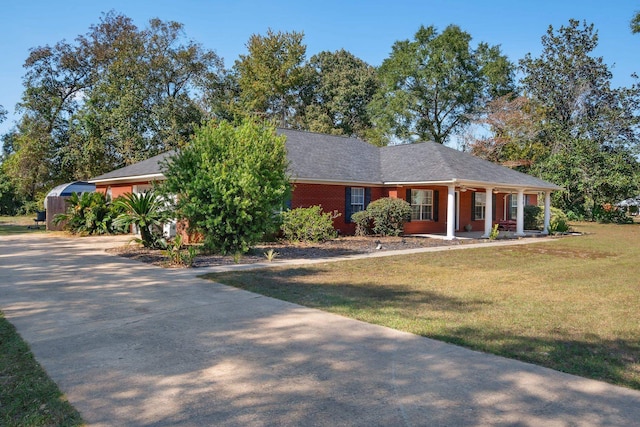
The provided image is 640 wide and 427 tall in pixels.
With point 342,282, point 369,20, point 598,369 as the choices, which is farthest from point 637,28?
point 598,369

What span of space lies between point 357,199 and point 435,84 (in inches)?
892

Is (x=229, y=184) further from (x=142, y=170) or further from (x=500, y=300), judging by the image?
(x=142, y=170)

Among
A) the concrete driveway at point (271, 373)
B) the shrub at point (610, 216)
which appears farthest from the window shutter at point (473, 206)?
the concrete driveway at point (271, 373)

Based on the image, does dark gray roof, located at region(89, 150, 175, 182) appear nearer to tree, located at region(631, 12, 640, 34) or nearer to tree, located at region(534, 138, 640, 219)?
Answer: tree, located at region(631, 12, 640, 34)

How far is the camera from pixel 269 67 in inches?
1537

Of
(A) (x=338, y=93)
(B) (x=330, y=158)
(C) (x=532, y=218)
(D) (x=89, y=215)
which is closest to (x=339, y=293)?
(B) (x=330, y=158)

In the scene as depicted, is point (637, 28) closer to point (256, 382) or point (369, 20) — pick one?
point (369, 20)

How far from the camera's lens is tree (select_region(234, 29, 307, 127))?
3859cm

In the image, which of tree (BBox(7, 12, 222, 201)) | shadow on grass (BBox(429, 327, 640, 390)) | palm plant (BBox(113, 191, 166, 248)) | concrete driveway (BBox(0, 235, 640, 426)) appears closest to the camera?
concrete driveway (BBox(0, 235, 640, 426))

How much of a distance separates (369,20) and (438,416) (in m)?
18.8

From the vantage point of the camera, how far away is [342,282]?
31.7 ft

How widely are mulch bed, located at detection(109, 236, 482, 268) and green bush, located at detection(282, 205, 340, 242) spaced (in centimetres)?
40

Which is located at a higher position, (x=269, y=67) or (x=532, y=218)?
(x=269, y=67)

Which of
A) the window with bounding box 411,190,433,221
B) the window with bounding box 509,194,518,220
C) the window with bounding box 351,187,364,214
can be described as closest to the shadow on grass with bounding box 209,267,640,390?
the window with bounding box 351,187,364,214
